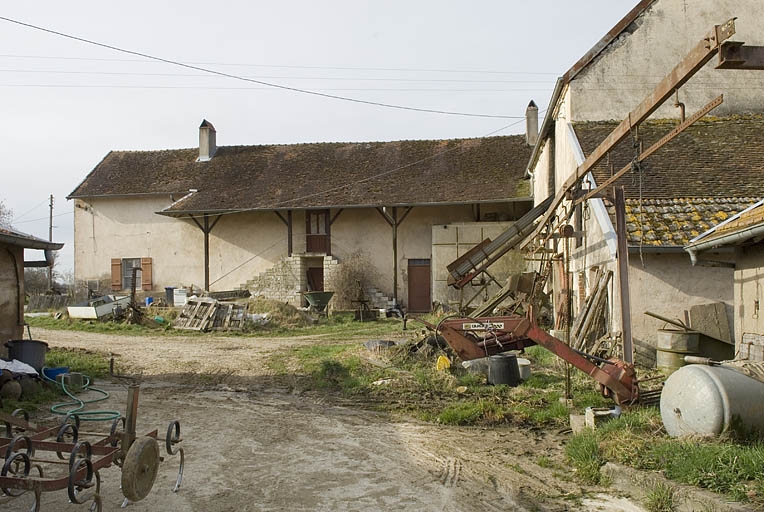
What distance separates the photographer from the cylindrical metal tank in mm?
5531

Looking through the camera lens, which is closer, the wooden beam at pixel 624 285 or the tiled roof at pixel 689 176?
the wooden beam at pixel 624 285

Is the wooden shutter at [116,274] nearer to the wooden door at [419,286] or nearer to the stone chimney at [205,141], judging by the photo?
the stone chimney at [205,141]

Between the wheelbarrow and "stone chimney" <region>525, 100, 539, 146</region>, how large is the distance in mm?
10694

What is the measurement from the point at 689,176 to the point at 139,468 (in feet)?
38.8

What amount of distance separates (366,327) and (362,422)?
1132 centimetres

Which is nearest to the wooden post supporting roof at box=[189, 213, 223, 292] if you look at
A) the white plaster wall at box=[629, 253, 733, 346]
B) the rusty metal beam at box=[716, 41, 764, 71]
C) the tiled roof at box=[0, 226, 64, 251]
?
the tiled roof at box=[0, 226, 64, 251]

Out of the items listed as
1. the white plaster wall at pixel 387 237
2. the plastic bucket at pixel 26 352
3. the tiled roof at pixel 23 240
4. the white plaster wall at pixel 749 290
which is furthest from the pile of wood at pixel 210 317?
the white plaster wall at pixel 749 290

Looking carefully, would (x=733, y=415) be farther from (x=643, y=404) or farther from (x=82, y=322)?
(x=82, y=322)

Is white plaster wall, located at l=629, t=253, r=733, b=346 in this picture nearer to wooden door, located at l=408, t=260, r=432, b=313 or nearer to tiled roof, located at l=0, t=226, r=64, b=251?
tiled roof, located at l=0, t=226, r=64, b=251

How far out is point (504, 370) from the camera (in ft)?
32.0

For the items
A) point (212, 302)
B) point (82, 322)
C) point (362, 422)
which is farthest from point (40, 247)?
point (82, 322)

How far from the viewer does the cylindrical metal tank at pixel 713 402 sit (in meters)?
5.53

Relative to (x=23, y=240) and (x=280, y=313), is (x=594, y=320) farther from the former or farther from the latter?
(x=280, y=313)

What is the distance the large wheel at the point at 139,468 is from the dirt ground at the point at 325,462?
1.83 feet
